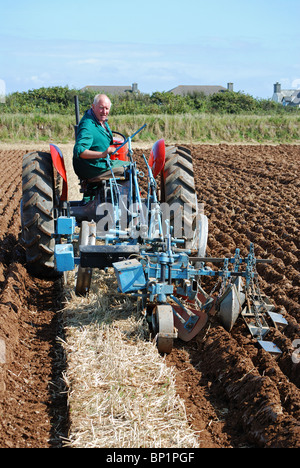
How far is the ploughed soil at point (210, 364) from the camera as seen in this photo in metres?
Answer: 3.28

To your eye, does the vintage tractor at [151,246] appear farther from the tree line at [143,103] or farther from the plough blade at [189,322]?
the tree line at [143,103]

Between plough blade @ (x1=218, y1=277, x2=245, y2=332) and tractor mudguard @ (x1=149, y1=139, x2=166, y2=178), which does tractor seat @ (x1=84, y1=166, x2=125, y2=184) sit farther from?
plough blade @ (x1=218, y1=277, x2=245, y2=332)

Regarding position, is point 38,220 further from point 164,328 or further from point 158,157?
point 164,328

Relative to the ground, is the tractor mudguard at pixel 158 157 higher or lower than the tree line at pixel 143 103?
lower

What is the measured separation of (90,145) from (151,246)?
4.44 feet

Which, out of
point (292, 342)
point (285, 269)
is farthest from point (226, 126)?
point (292, 342)

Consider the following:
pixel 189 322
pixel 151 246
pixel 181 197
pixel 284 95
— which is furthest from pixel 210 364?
pixel 284 95

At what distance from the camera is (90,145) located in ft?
17.7

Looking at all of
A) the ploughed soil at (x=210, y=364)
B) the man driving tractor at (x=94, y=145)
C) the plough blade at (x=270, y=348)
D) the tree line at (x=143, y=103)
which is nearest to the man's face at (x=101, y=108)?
the man driving tractor at (x=94, y=145)

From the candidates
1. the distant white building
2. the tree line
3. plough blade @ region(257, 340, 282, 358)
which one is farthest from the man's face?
the distant white building

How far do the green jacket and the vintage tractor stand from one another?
12 centimetres

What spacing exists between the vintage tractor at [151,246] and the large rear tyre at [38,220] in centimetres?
1

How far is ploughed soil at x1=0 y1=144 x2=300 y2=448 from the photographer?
3.28 meters

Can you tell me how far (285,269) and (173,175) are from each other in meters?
1.56
